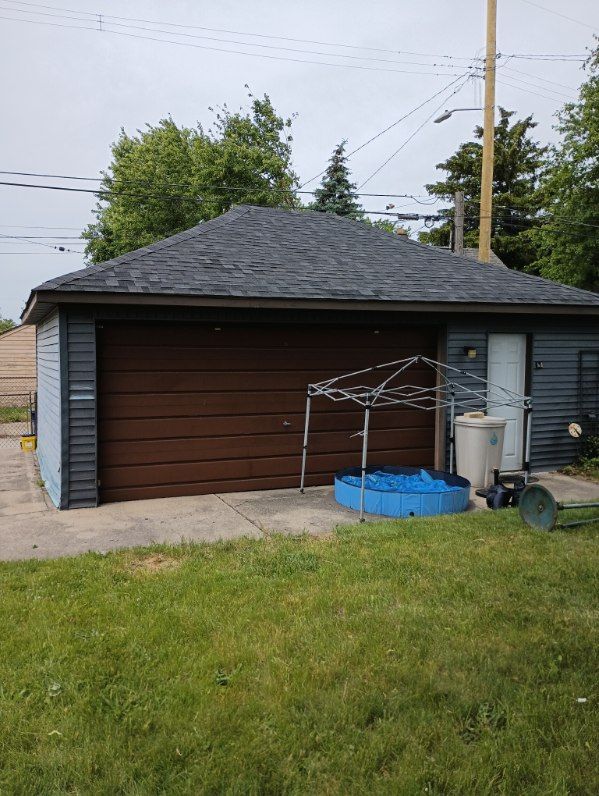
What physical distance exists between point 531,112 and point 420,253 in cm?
2629

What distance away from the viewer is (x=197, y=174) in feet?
87.4

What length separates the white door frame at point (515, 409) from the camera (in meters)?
9.73

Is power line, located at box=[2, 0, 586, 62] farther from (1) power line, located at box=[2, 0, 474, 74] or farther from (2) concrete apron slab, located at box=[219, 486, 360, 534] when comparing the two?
(2) concrete apron slab, located at box=[219, 486, 360, 534]

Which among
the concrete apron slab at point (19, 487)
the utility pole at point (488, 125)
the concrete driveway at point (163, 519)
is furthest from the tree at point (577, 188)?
the concrete apron slab at point (19, 487)

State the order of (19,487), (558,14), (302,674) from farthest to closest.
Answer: (558,14)
(19,487)
(302,674)

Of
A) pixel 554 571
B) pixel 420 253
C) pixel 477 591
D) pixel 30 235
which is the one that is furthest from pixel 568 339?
pixel 30 235

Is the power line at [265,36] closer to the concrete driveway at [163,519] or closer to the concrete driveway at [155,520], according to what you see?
the concrete driveway at [163,519]

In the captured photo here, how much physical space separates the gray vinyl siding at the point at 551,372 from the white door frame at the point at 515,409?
91mm

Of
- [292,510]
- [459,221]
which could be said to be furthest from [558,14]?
[292,510]

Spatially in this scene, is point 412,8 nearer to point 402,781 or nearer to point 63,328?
point 63,328

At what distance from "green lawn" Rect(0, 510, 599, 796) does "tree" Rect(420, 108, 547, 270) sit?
27.7 meters

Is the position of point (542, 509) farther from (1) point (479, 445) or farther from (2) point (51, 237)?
(2) point (51, 237)

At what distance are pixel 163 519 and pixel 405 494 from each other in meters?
2.60

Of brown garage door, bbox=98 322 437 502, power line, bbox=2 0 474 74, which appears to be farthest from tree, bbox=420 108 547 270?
brown garage door, bbox=98 322 437 502
